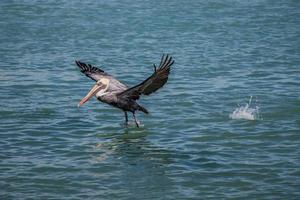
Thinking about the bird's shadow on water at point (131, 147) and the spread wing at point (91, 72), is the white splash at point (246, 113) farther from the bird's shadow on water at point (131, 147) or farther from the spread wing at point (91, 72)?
the spread wing at point (91, 72)

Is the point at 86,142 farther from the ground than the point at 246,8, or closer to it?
closer to it

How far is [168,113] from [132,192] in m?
5.23

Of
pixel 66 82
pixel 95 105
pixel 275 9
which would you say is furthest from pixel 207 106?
pixel 275 9

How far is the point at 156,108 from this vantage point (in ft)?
55.9

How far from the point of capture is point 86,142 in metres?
14.5

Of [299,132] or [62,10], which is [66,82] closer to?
[299,132]

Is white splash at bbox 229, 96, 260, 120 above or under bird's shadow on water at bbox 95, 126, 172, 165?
above

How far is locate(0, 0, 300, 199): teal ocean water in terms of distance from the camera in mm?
12023

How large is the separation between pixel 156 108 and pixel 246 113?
2.15 metres

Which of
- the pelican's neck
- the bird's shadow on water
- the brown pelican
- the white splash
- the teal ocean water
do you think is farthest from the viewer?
the white splash

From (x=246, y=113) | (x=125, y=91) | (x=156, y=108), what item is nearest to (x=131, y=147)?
(x=125, y=91)

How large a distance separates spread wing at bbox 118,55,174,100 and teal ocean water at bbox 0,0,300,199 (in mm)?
839

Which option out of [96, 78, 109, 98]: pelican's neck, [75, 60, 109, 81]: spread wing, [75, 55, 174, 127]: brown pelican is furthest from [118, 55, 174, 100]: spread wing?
[75, 60, 109, 81]: spread wing

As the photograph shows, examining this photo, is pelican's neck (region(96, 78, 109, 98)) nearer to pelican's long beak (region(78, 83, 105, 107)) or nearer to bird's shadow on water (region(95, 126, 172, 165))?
pelican's long beak (region(78, 83, 105, 107))
